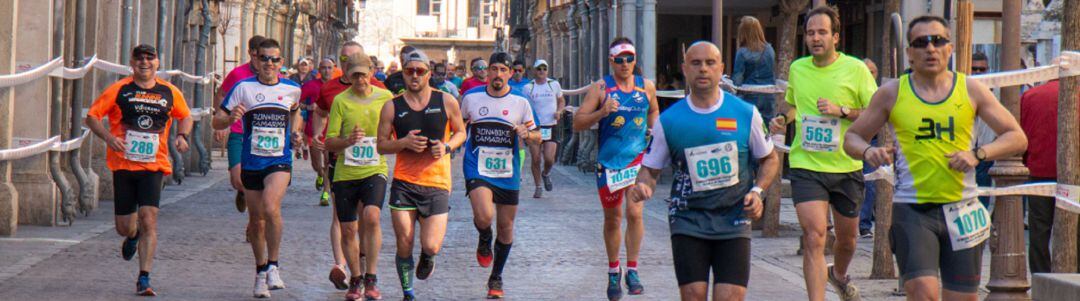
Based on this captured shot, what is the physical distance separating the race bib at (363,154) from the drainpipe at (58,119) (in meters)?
6.65

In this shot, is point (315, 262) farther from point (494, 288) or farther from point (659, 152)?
point (659, 152)

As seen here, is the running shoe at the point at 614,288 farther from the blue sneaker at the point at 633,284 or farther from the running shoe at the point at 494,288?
the running shoe at the point at 494,288

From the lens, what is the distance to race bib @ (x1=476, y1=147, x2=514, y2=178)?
11.5 metres

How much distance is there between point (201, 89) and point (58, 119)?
10.5 m

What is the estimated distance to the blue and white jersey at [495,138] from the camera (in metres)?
11.5

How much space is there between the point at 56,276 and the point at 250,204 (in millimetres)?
1530

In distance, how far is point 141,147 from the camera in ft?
38.0

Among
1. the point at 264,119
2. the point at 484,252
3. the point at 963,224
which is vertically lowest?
the point at 484,252

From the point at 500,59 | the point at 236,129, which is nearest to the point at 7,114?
the point at 236,129

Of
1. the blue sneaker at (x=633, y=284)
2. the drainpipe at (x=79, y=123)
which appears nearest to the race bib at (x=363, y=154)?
the blue sneaker at (x=633, y=284)

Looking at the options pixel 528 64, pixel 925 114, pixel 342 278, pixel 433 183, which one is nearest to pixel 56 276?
pixel 342 278

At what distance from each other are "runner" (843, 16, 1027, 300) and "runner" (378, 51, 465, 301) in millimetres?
3782

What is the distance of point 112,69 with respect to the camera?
19.1m

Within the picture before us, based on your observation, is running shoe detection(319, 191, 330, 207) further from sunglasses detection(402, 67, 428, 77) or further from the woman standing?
sunglasses detection(402, 67, 428, 77)
